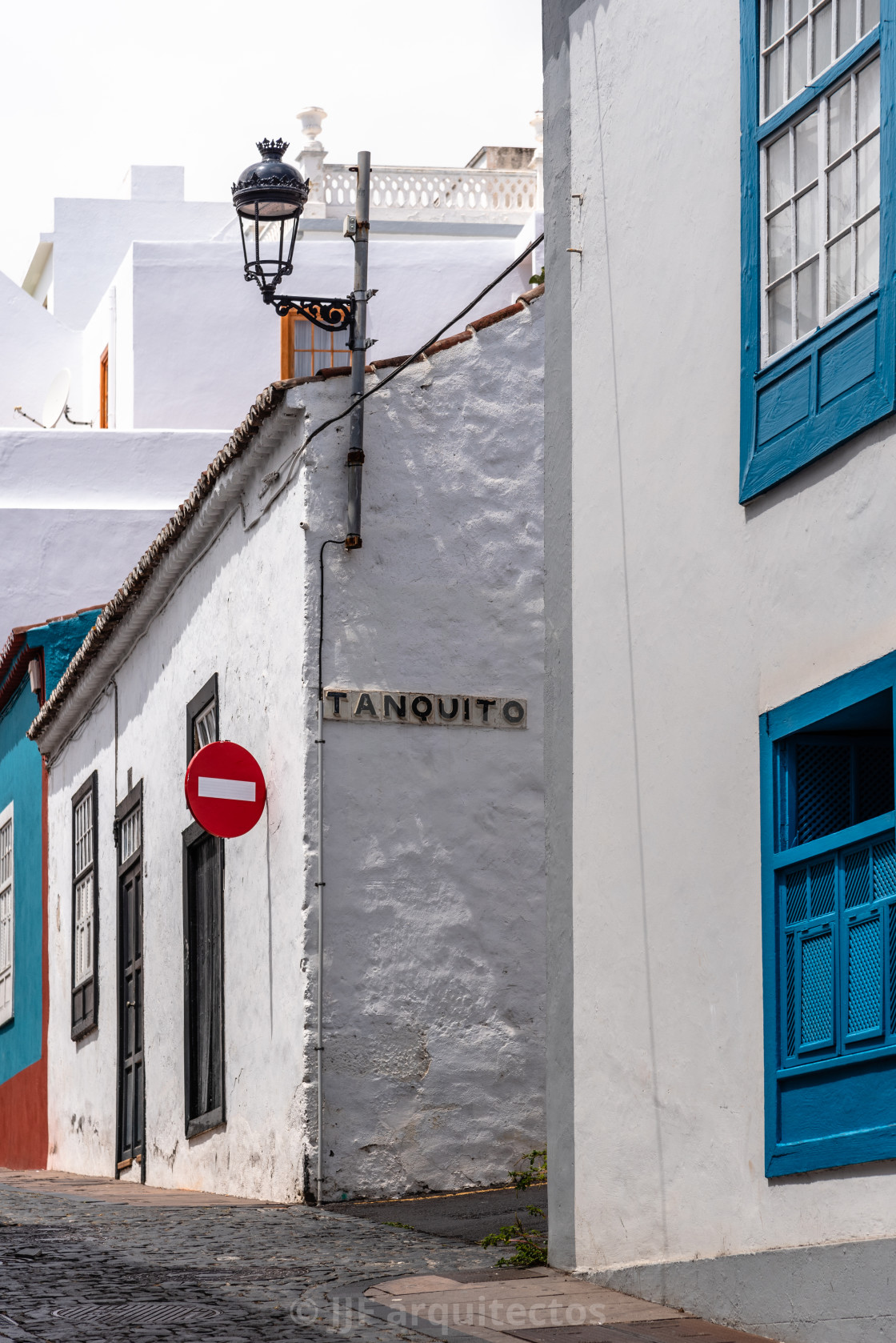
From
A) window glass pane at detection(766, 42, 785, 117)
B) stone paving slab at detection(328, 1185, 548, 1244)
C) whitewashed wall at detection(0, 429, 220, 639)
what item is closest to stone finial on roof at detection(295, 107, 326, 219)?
whitewashed wall at detection(0, 429, 220, 639)

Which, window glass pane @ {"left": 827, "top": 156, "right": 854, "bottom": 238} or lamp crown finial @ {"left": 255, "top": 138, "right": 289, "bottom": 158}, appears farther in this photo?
lamp crown finial @ {"left": 255, "top": 138, "right": 289, "bottom": 158}

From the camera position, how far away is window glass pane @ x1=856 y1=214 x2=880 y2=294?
611cm

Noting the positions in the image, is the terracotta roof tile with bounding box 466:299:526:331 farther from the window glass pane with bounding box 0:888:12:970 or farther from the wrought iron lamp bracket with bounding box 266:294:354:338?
the window glass pane with bounding box 0:888:12:970

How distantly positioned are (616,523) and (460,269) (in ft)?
58.6

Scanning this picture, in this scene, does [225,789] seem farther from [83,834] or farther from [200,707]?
[83,834]

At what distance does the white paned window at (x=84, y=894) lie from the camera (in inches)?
637

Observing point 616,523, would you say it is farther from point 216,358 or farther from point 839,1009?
point 216,358

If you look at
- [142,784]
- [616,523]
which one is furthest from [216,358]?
[616,523]

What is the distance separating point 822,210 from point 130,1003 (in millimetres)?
9554

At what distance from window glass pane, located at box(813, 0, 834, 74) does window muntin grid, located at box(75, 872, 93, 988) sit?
1113 cm

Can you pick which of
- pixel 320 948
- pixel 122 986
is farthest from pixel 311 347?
pixel 320 948

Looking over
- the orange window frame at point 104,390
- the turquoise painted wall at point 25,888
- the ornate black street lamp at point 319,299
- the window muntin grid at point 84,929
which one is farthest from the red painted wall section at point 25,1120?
the orange window frame at point 104,390

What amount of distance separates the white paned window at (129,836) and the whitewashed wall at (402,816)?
309cm

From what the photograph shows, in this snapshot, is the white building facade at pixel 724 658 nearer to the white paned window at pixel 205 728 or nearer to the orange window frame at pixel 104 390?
the white paned window at pixel 205 728
